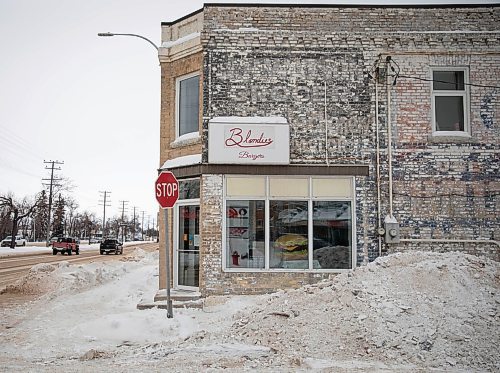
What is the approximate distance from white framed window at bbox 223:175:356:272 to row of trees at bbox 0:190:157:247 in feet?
181

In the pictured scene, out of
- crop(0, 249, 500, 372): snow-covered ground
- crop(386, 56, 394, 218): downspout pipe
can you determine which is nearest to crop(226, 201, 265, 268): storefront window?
crop(0, 249, 500, 372): snow-covered ground

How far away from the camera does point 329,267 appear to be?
44.0 feet

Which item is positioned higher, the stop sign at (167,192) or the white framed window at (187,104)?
the white framed window at (187,104)

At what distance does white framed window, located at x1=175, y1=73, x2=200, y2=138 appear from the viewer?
14.5 metres

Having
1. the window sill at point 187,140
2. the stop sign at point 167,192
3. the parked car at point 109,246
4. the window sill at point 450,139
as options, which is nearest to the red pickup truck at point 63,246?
the parked car at point 109,246

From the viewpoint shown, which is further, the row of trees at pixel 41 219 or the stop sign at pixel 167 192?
the row of trees at pixel 41 219

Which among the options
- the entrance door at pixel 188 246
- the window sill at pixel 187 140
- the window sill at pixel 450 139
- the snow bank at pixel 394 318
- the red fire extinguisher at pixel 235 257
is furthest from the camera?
the window sill at pixel 187 140

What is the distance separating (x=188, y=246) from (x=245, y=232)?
1689mm

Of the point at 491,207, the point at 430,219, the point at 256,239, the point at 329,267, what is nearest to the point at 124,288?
the point at 256,239

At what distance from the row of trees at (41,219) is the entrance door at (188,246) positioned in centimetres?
5357

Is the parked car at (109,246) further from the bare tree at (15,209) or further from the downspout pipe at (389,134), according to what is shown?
the downspout pipe at (389,134)

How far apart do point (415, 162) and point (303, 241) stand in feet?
11.5

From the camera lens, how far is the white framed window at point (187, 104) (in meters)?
14.5

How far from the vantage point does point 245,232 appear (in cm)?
1345
